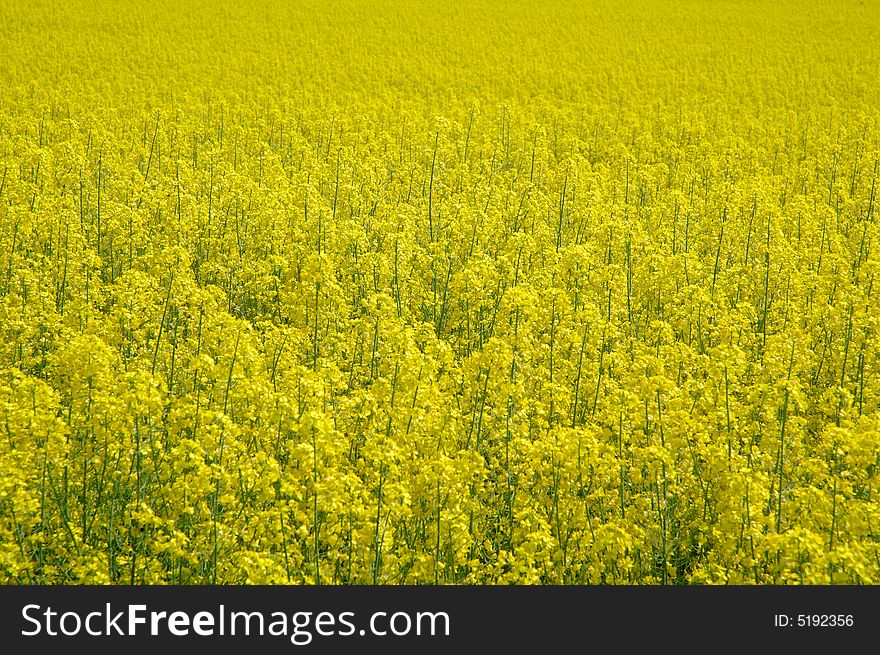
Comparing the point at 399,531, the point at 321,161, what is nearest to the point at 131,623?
the point at 399,531

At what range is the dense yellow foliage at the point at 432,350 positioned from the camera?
4250 mm

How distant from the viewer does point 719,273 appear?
836 cm

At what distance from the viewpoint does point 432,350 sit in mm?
6004

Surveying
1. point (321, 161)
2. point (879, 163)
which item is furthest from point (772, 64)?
point (321, 161)

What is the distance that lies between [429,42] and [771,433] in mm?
22742

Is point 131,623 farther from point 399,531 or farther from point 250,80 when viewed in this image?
point 250,80

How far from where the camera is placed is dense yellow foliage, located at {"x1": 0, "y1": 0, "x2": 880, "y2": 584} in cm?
425

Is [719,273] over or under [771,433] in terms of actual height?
over

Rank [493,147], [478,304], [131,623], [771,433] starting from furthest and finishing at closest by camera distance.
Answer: [493,147] → [478,304] → [771,433] → [131,623]

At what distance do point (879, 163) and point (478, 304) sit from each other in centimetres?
925

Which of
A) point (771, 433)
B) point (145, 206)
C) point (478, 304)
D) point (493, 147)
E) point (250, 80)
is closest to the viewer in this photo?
point (771, 433)

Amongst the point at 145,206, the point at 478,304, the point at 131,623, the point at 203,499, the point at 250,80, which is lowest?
the point at 131,623

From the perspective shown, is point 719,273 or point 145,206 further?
point 145,206

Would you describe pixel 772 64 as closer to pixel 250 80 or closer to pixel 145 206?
pixel 250 80
